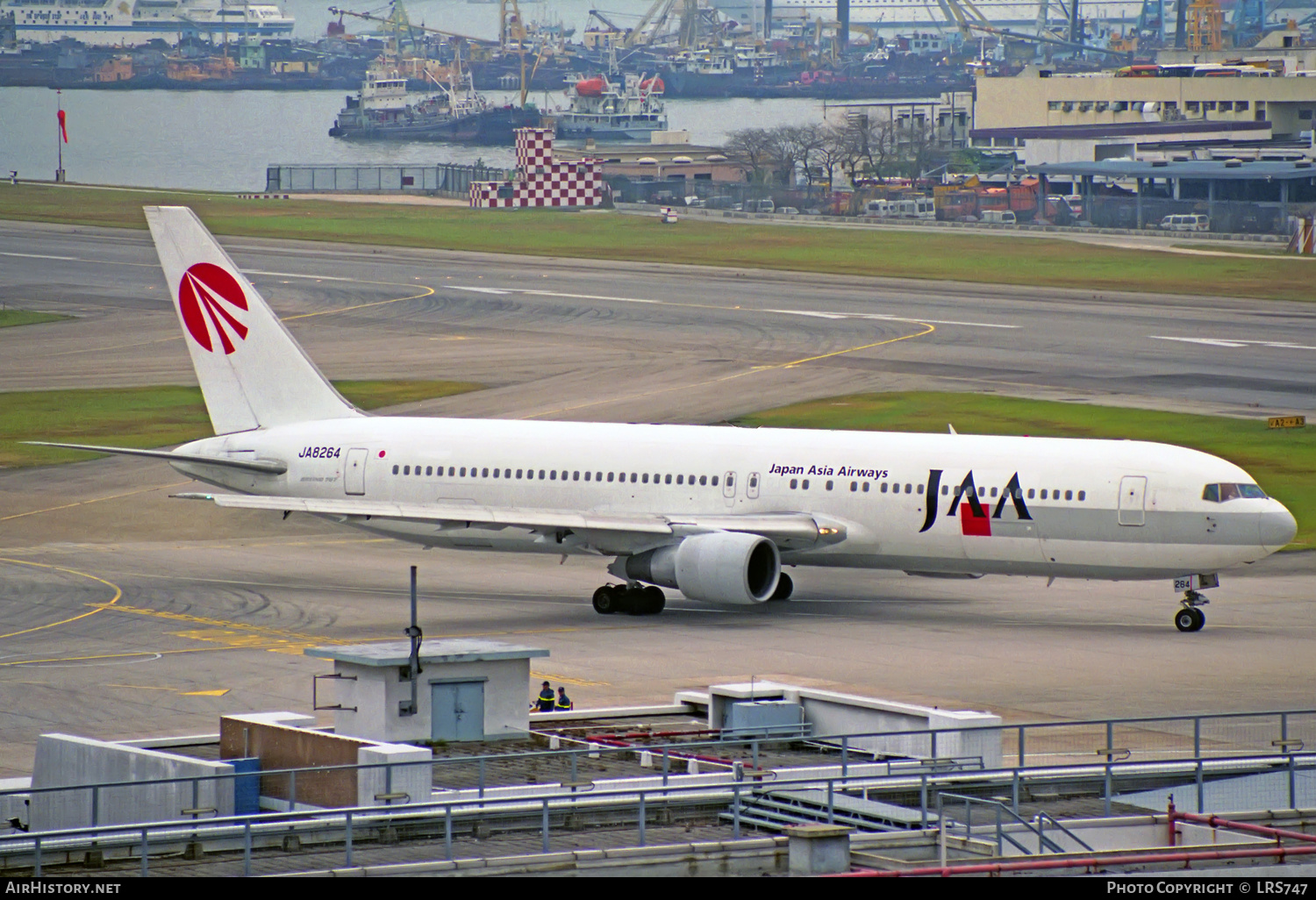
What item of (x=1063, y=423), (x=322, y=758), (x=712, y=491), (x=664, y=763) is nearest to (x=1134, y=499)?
(x=712, y=491)

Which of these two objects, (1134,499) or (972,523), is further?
(972,523)

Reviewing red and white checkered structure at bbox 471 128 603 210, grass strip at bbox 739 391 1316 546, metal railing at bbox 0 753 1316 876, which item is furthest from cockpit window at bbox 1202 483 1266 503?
red and white checkered structure at bbox 471 128 603 210

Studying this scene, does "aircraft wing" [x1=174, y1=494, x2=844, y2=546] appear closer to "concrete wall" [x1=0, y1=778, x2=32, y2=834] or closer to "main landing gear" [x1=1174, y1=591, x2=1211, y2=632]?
"main landing gear" [x1=1174, y1=591, x2=1211, y2=632]

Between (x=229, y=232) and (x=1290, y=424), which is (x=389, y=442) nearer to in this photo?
(x=1290, y=424)

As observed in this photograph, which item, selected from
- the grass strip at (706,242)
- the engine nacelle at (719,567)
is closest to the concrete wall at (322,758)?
the engine nacelle at (719,567)

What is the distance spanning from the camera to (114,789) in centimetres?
2908

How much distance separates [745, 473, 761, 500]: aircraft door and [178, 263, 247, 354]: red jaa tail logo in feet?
53.9

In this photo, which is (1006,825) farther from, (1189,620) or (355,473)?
(355,473)

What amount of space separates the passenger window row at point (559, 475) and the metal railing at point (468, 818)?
80.4 feet

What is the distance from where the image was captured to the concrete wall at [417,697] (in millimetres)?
30375

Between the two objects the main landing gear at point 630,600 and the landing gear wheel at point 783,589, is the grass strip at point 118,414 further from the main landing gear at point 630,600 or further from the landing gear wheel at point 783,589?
the landing gear wheel at point 783,589

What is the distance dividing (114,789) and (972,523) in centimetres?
2472

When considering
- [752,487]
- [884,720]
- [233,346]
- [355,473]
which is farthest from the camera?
[233,346]

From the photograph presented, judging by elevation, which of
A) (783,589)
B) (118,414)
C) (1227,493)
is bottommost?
(783,589)
